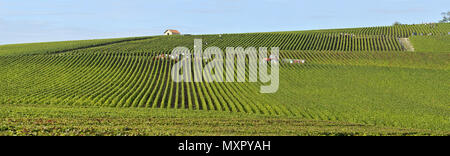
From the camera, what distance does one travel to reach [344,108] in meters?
31.2

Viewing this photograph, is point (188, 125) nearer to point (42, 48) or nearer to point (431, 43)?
point (42, 48)

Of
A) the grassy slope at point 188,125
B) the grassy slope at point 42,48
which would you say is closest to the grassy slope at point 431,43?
the grassy slope at point 188,125

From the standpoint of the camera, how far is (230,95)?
3788 cm

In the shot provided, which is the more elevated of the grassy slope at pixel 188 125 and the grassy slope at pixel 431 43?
the grassy slope at pixel 431 43

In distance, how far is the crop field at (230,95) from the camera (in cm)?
2014

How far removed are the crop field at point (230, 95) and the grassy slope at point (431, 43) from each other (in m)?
0.19

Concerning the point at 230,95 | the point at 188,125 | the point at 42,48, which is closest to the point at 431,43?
the point at 230,95

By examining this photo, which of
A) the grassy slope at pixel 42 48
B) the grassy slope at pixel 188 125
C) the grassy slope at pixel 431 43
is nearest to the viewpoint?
the grassy slope at pixel 188 125

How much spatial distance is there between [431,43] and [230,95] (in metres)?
58.4

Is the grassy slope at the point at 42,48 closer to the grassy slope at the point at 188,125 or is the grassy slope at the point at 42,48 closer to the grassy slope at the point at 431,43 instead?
the grassy slope at the point at 188,125

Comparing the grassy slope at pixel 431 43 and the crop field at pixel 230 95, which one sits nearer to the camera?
the crop field at pixel 230 95
